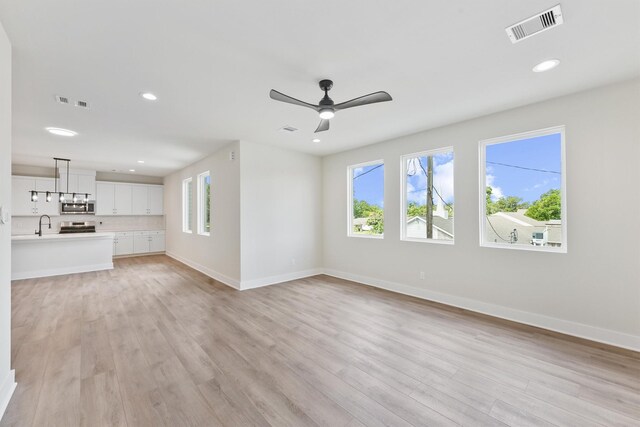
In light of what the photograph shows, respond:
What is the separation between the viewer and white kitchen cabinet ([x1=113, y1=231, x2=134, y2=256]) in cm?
818

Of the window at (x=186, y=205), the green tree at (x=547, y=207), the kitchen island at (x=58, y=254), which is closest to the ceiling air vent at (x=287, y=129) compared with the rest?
the green tree at (x=547, y=207)

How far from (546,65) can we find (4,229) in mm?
4649

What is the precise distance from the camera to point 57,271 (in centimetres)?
594

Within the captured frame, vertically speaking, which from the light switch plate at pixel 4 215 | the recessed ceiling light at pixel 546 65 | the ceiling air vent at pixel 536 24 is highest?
the recessed ceiling light at pixel 546 65

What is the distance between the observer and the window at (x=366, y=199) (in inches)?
201

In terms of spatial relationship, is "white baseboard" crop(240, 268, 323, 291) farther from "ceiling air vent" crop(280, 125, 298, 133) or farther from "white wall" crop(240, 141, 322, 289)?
"ceiling air vent" crop(280, 125, 298, 133)

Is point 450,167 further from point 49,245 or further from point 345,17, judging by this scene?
point 49,245

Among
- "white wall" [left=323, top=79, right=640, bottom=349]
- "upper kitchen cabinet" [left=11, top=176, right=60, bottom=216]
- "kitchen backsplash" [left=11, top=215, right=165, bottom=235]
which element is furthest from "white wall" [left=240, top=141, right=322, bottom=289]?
"upper kitchen cabinet" [left=11, top=176, right=60, bottom=216]

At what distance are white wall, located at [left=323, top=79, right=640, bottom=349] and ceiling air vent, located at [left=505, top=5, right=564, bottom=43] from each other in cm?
165

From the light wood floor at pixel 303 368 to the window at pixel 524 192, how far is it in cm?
112

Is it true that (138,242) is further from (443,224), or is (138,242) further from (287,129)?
(443,224)

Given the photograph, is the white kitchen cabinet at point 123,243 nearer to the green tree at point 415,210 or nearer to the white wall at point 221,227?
the white wall at point 221,227

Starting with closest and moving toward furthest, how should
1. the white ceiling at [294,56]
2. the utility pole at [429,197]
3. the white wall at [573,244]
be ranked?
1. the white ceiling at [294,56]
2. the white wall at [573,244]
3. the utility pole at [429,197]

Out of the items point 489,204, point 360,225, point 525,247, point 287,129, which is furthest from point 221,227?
point 525,247
